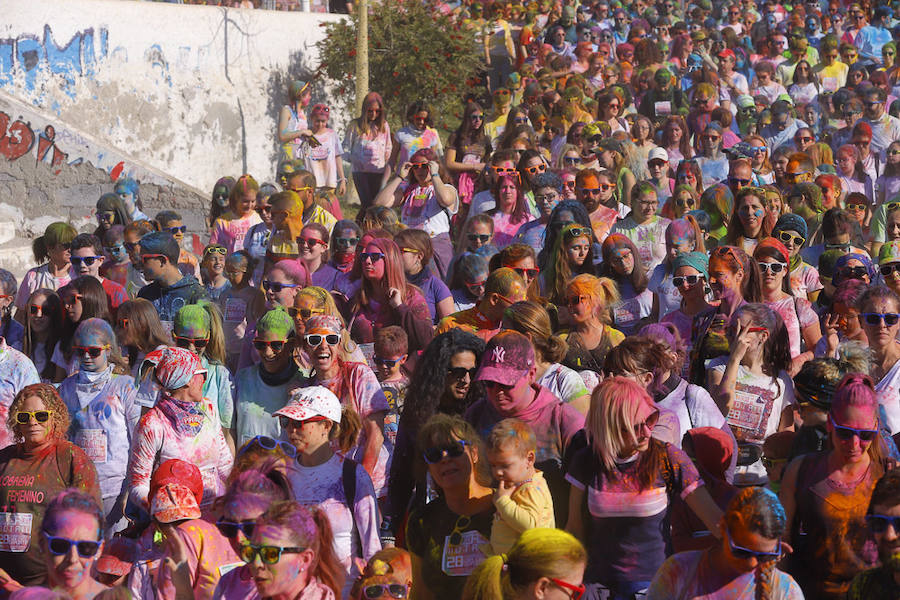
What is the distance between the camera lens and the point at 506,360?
20.0ft

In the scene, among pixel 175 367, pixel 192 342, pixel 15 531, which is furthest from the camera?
pixel 192 342

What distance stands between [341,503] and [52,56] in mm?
14157

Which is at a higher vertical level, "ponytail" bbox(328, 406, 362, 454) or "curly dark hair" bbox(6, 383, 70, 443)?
"ponytail" bbox(328, 406, 362, 454)

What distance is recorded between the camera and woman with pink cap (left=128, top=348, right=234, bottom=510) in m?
6.45

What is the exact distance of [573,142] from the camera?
13797 mm

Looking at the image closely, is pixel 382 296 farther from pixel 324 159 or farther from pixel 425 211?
pixel 324 159

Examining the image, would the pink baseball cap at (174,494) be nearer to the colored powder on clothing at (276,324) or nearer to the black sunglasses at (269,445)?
the black sunglasses at (269,445)

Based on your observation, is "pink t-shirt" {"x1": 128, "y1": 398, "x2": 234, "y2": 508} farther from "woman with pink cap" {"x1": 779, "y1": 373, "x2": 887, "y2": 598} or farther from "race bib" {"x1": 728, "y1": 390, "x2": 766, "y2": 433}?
"woman with pink cap" {"x1": 779, "y1": 373, "x2": 887, "y2": 598}

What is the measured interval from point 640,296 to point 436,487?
12.0 feet

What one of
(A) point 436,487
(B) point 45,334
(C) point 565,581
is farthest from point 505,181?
(C) point 565,581

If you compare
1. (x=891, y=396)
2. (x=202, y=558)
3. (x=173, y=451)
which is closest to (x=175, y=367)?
(x=173, y=451)

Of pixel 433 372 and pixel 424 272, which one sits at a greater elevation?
pixel 433 372

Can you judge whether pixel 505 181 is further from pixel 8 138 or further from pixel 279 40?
pixel 279 40

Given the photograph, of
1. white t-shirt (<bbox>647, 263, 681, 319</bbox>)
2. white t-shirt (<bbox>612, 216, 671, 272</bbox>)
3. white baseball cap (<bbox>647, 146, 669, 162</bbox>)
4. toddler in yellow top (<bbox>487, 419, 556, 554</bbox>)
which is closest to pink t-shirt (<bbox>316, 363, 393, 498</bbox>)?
toddler in yellow top (<bbox>487, 419, 556, 554</bbox>)
